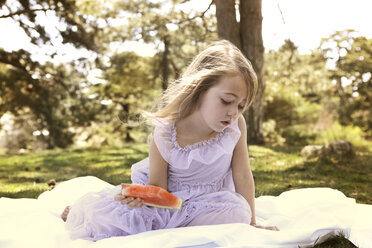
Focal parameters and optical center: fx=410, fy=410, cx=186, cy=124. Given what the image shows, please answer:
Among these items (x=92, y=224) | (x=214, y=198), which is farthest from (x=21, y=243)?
(x=214, y=198)

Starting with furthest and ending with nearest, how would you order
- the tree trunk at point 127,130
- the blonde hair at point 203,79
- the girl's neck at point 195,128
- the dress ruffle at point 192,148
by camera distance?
the tree trunk at point 127,130 → the girl's neck at point 195,128 → the dress ruffle at point 192,148 → the blonde hair at point 203,79

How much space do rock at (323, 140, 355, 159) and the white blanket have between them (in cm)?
339

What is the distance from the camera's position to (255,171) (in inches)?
255

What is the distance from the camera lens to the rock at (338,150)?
721cm

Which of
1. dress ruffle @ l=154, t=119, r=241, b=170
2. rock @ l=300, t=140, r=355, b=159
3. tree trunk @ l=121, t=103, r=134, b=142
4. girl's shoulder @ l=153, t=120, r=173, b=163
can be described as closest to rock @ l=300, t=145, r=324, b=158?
rock @ l=300, t=140, r=355, b=159

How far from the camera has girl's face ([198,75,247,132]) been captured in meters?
2.76

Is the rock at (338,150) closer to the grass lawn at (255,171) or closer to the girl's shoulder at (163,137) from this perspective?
the grass lawn at (255,171)

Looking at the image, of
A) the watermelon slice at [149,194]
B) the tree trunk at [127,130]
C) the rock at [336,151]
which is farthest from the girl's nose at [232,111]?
the tree trunk at [127,130]

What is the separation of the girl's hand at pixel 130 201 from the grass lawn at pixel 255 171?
2.62 meters

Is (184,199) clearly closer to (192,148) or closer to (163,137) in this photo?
(192,148)

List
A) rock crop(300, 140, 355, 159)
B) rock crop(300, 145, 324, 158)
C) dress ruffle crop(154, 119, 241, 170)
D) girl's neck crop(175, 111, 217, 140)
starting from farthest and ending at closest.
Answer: rock crop(300, 145, 324, 158)
rock crop(300, 140, 355, 159)
girl's neck crop(175, 111, 217, 140)
dress ruffle crop(154, 119, 241, 170)

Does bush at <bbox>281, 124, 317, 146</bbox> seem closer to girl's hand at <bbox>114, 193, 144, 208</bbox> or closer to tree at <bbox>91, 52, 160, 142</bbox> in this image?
tree at <bbox>91, 52, 160, 142</bbox>

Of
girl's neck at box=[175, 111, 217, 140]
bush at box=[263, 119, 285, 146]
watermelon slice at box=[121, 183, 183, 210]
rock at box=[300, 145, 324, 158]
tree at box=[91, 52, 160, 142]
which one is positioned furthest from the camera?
tree at box=[91, 52, 160, 142]

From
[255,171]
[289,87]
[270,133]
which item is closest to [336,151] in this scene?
[255,171]
